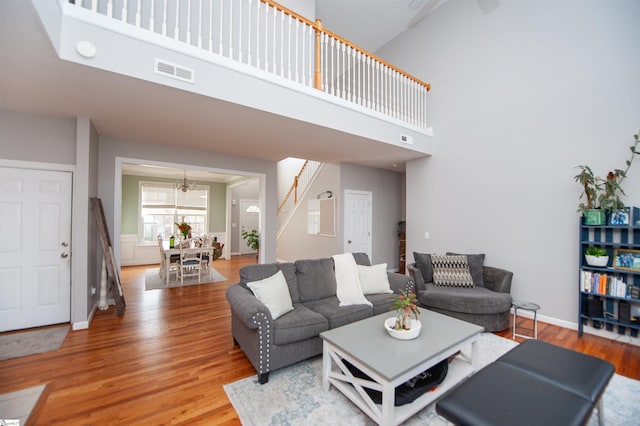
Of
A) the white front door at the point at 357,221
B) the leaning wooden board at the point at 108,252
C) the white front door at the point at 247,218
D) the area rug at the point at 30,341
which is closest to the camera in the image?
the area rug at the point at 30,341

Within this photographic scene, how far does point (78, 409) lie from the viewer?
198 cm

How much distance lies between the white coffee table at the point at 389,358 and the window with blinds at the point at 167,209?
24.9 ft

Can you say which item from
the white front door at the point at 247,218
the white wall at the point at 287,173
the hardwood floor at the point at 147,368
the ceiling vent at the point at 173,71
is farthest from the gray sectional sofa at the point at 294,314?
the white front door at the point at 247,218

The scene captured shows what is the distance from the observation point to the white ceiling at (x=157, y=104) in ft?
7.06

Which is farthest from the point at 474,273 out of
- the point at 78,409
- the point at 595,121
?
the point at 78,409

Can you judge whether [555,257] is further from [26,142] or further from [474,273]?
[26,142]

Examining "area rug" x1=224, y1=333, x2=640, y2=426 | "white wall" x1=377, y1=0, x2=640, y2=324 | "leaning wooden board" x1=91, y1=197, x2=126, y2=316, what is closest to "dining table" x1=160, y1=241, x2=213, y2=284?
"leaning wooden board" x1=91, y1=197, x2=126, y2=316

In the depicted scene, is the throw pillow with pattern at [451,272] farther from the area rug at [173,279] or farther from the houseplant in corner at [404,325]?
the area rug at [173,279]

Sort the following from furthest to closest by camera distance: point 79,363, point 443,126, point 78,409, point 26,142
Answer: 1. point 443,126
2. point 26,142
3. point 79,363
4. point 78,409

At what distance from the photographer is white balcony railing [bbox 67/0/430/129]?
2.84 metres

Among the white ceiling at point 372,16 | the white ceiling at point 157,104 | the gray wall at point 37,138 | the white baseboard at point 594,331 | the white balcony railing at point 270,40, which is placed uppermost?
the white ceiling at point 372,16

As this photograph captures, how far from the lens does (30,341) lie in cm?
300

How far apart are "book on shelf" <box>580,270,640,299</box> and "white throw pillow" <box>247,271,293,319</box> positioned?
348cm

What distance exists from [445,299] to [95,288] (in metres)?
4.96
